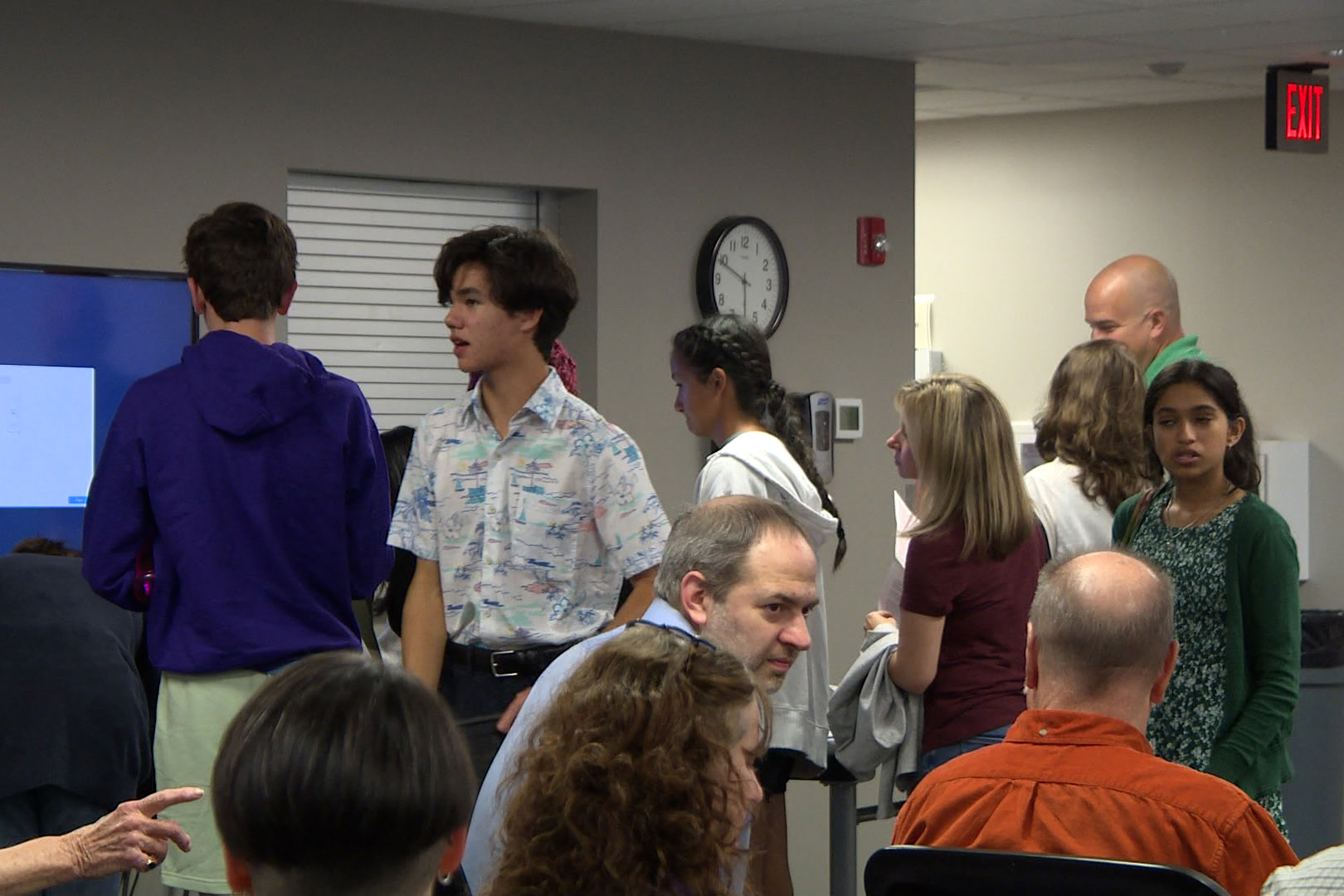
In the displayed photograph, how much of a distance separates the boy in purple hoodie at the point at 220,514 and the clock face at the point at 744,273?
3.37 metres

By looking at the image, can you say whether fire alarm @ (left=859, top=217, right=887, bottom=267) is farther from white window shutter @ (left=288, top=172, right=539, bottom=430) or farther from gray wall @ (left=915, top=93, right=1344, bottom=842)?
gray wall @ (left=915, top=93, right=1344, bottom=842)

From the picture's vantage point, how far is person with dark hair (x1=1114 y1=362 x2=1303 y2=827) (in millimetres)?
3350

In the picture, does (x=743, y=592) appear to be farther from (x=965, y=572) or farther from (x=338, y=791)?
(x=965, y=572)

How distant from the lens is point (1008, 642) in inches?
150

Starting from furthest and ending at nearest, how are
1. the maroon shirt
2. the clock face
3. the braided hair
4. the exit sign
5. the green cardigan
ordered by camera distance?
the exit sign → the clock face → the braided hair → the maroon shirt → the green cardigan

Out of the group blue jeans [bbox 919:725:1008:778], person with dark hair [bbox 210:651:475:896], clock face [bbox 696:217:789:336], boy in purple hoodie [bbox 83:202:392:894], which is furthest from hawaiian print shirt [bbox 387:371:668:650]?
clock face [bbox 696:217:789:336]

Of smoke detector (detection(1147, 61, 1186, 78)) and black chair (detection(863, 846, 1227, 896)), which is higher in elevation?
smoke detector (detection(1147, 61, 1186, 78))

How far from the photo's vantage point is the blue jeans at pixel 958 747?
3.77 metres

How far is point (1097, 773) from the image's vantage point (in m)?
2.33

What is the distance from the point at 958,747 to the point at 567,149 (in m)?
3.10

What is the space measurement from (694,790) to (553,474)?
163 cm

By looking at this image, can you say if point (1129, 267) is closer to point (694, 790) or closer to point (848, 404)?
point (848, 404)

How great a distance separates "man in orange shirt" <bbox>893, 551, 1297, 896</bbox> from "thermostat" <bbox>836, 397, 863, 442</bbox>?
165 inches

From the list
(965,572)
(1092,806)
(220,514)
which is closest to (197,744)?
(220,514)
